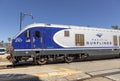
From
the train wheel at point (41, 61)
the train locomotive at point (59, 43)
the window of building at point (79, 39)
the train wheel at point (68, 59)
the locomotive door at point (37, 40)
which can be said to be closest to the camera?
the train locomotive at point (59, 43)

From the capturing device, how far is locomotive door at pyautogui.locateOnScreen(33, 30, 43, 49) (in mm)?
16688

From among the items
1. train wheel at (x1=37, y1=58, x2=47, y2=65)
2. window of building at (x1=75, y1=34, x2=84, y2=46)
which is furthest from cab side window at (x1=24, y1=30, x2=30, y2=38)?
window of building at (x1=75, y1=34, x2=84, y2=46)

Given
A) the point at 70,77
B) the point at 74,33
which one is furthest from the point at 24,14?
the point at 70,77

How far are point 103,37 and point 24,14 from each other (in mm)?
14043

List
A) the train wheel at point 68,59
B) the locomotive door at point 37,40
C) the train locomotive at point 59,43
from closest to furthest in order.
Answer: the train locomotive at point 59,43, the locomotive door at point 37,40, the train wheel at point 68,59

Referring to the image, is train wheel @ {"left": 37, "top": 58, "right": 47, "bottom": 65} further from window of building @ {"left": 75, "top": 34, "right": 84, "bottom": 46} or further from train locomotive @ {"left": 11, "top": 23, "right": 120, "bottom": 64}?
window of building @ {"left": 75, "top": 34, "right": 84, "bottom": 46}

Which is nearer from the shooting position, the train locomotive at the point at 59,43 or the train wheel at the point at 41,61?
the train locomotive at the point at 59,43

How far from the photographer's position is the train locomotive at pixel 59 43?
16406 millimetres

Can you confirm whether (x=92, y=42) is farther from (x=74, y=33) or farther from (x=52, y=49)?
(x=52, y=49)

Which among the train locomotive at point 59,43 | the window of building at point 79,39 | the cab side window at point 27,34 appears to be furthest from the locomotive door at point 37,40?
the window of building at point 79,39

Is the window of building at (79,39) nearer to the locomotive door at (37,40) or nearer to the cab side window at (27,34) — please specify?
the locomotive door at (37,40)

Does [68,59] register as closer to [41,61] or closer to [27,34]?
[41,61]

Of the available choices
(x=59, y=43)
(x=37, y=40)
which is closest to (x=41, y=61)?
(x=37, y=40)

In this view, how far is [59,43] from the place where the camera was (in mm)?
17797
